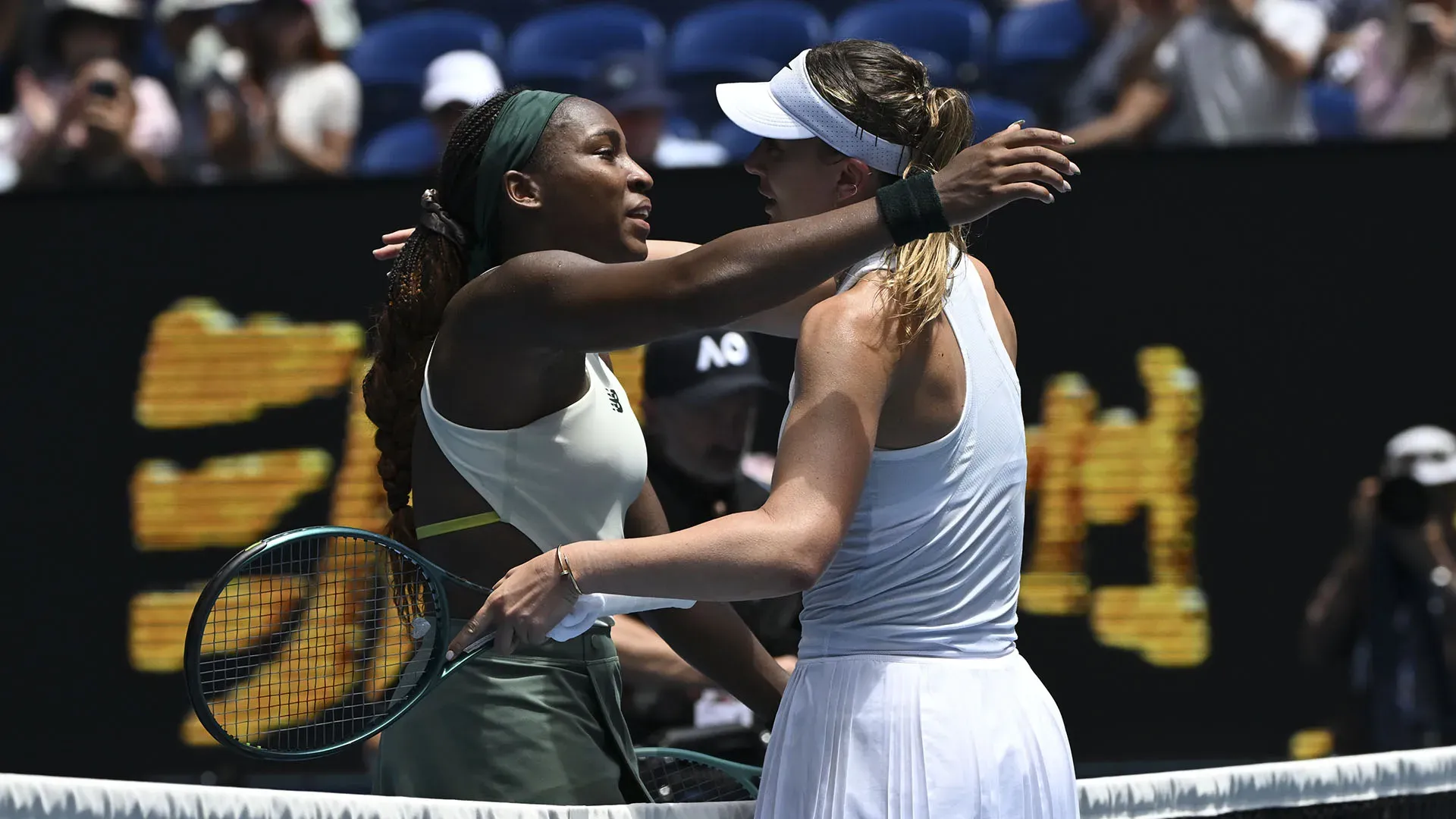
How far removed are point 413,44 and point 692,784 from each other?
16.8 ft

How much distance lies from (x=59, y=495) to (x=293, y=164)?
156 cm

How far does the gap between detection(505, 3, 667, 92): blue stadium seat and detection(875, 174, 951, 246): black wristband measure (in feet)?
16.6

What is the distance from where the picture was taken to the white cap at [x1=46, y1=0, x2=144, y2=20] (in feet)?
24.4

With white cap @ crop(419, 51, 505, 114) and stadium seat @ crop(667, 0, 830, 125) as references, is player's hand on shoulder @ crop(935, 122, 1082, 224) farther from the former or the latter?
stadium seat @ crop(667, 0, 830, 125)

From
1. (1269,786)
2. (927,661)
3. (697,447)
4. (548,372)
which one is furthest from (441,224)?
(697,447)

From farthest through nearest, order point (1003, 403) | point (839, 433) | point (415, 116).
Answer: point (415, 116) < point (1003, 403) < point (839, 433)

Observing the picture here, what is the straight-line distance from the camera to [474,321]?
7.92 ft

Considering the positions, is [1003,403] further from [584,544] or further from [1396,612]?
[1396,612]

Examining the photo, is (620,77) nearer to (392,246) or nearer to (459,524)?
(392,246)

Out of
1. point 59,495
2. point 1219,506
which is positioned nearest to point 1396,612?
point 1219,506

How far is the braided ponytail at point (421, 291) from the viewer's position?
258 cm

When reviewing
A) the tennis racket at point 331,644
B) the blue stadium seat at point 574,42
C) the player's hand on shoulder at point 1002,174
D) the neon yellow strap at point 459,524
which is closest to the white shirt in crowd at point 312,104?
the blue stadium seat at point 574,42

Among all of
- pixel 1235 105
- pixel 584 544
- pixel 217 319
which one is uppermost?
pixel 1235 105

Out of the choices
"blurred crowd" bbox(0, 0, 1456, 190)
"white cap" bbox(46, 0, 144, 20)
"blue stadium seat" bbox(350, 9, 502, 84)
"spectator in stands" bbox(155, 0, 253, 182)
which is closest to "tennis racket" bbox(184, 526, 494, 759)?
"blurred crowd" bbox(0, 0, 1456, 190)
